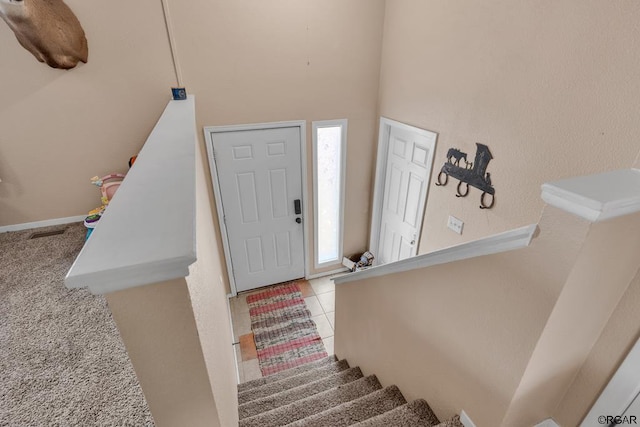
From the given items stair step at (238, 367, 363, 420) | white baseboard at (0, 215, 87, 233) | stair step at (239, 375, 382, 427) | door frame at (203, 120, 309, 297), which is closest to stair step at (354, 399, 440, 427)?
stair step at (239, 375, 382, 427)

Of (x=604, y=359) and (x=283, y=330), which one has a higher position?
(x=604, y=359)

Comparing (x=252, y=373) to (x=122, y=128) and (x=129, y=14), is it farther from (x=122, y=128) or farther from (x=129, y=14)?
(x=129, y=14)

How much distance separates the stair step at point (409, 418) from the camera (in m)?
1.41

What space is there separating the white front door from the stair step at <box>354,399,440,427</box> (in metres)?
2.50

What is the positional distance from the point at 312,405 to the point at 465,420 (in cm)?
88

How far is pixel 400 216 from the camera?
3461mm

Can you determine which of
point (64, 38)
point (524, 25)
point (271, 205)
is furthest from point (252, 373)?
point (524, 25)

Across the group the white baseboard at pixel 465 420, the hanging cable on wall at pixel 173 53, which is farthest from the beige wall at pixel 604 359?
the hanging cable on wall at pixel 173 53

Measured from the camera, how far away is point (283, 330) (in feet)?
11.4

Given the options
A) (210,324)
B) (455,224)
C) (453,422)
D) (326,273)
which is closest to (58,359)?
(210,324)

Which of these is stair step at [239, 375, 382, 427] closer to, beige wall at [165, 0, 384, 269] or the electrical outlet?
the electrical outlet

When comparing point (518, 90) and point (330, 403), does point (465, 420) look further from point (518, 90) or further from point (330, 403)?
point (518, 90)

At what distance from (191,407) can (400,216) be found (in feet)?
9.74

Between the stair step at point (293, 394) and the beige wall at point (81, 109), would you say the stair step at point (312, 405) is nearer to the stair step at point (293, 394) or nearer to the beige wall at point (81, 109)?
the stair step at point (293, 394)
